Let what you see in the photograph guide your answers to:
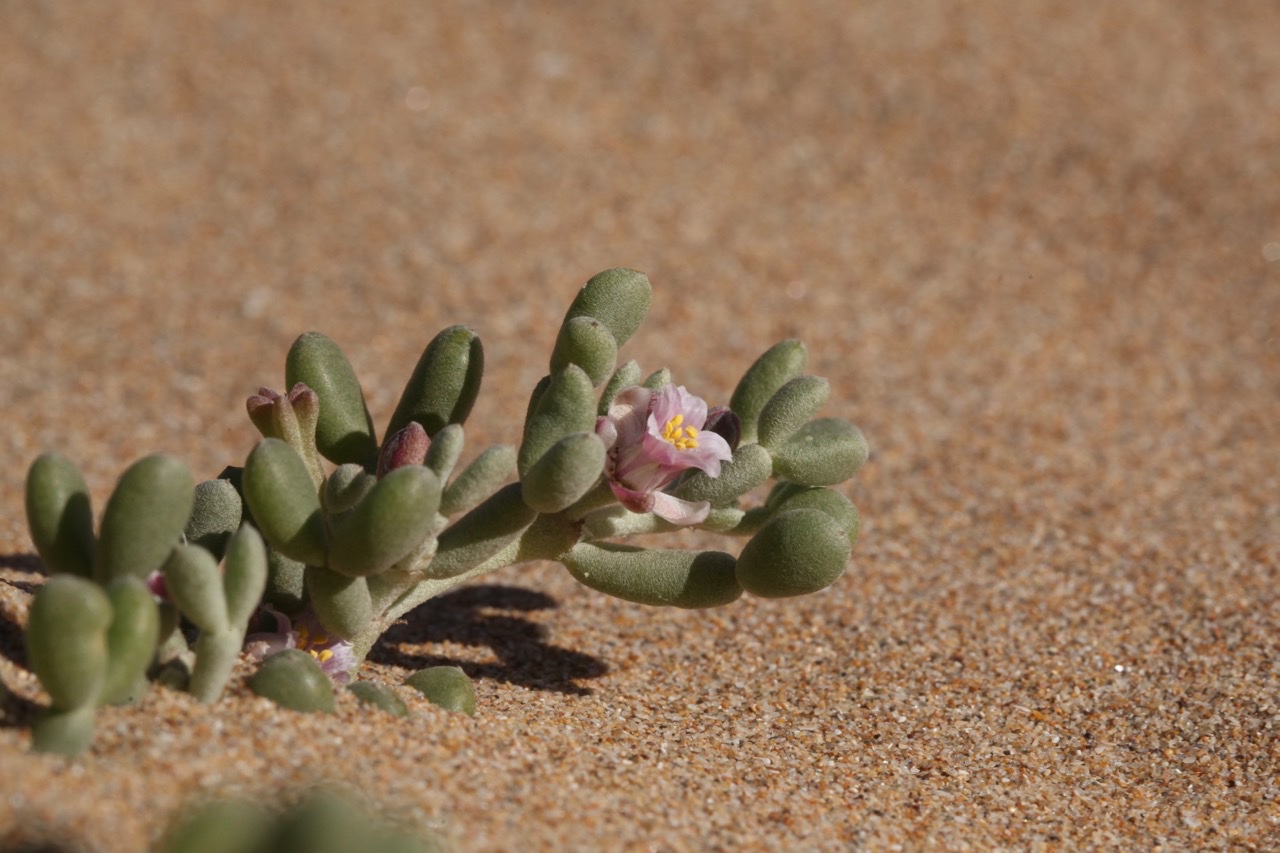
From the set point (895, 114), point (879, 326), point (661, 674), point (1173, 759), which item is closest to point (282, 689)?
point (661, 674)

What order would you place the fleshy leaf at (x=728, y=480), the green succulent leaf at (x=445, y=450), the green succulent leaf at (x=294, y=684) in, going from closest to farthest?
the green succulent leaf at (x=294, y=684) → the green succulent leaf at (x=445, y=450) → the fleshy leaf at (x=728, y=480)

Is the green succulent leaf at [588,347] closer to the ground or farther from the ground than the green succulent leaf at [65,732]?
farther from the ground

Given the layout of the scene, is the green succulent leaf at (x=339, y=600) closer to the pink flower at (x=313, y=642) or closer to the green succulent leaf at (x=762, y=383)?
the pink flower at (x=313, y=642)

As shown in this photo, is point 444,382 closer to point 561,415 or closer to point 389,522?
point 561,415

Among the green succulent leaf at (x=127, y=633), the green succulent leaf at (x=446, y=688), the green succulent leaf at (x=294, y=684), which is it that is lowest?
the green succulent leaf at (x=446, y=688)

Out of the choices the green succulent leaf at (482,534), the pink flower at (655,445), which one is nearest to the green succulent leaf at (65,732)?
the green succulent leaf at (482,534)
